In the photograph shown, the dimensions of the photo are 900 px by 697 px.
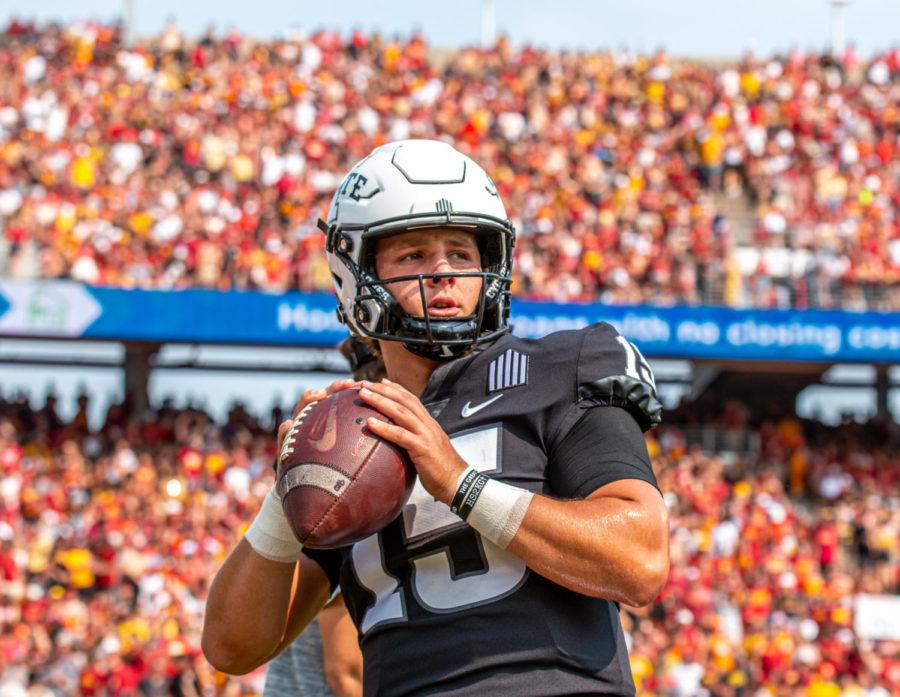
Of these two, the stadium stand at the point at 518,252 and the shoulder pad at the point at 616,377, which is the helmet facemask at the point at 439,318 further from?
the stadium stand at the point at 518,252

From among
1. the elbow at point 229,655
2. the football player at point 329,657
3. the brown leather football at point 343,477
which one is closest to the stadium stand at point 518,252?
the football player at point 329,657

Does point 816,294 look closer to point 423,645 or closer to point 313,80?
point 313,80

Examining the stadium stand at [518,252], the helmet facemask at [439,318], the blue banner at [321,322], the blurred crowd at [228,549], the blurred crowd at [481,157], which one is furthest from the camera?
the blurred crowd at [481,157]

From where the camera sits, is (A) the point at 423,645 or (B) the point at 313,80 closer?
(A) the point at 423,645

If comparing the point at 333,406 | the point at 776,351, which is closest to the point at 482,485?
the point at 333,406

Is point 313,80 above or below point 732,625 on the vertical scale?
above

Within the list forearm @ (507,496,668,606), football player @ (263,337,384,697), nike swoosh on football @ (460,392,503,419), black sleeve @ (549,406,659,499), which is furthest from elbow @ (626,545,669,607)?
football player @ (263,337,384,697)

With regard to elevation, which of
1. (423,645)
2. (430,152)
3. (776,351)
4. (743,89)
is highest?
(430,152)

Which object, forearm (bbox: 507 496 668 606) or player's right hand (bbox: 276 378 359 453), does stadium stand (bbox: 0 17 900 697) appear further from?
forearm (bbox: 507 496 668 606)

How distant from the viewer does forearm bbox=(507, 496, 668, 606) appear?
6.95 ft

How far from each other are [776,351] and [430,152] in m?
15.0

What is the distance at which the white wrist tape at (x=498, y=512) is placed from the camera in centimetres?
215

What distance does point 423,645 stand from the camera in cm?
225

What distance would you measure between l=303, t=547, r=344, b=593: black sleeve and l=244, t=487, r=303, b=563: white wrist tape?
0.10 m
